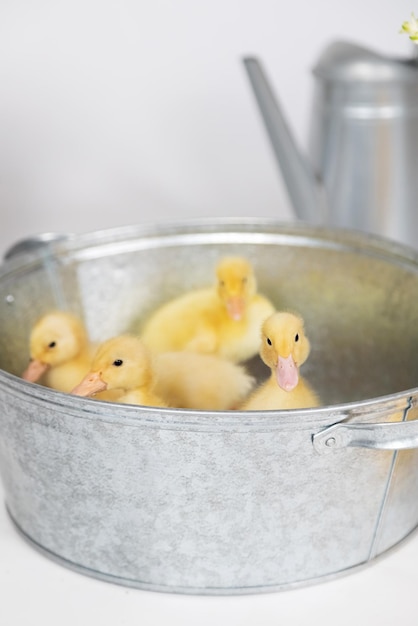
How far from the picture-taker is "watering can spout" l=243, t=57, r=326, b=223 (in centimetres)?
108

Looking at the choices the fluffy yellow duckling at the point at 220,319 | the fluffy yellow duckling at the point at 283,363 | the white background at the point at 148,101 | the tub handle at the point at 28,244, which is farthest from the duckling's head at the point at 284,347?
the white background at the point at 148,101

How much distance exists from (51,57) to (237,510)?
100cm

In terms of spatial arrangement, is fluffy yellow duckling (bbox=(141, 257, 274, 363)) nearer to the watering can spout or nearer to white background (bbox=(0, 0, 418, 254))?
the watering can spout

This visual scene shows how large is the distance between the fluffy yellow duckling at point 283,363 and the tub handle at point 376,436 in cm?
8

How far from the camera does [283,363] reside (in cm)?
69

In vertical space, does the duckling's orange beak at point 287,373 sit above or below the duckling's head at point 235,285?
above

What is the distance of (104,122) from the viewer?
1.50 m

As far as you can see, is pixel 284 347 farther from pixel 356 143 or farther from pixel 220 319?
pixel 356 143

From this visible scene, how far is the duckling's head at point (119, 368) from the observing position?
2.38 ft

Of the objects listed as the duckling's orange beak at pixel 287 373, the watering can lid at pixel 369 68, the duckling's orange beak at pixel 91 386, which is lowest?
the duckling's orange beak at pixel 91 386

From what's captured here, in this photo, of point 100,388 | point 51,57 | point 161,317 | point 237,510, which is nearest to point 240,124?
point 51,57

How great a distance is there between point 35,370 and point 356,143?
18.4 inches

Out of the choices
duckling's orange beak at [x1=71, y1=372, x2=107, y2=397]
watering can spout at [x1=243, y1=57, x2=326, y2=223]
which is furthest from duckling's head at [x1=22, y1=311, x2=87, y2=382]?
watering can spout at [x1=243, y1=57, x2=326, y2=223]

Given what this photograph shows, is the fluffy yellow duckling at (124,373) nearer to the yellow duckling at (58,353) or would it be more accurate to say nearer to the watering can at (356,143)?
the yellow duckling at (58,353)
